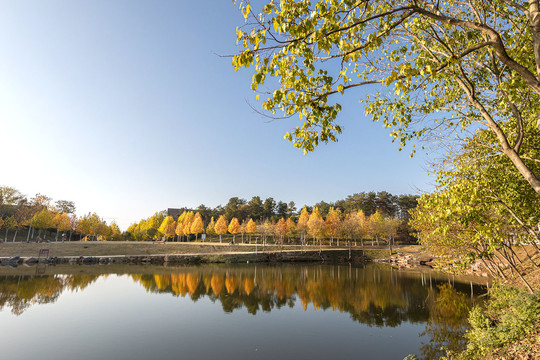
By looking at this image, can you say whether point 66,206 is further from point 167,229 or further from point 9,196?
point 167,229

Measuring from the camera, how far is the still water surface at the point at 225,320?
1210 centimetres

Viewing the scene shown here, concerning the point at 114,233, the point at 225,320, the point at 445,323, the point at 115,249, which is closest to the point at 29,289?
the point at 225,320

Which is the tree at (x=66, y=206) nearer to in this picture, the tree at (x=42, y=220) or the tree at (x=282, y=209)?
the tree at (x=42, y=220)

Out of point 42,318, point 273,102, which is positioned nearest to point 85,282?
point 42,318

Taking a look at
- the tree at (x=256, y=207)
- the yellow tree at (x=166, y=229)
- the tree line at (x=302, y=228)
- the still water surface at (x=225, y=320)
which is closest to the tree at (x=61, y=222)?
the tree line at (x=302, y=228)

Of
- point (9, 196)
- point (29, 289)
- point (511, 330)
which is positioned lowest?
point (29, 289)

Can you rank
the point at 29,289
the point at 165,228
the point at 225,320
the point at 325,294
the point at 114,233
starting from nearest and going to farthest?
the point at 225,320 → the point at 29,289 → the point at 325,294 → the point at 165,228 → the point at 114,233

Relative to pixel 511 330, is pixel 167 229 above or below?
above

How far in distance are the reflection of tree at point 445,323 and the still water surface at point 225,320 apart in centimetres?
5

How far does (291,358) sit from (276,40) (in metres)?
12.2

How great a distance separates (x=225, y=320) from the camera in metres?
16.4

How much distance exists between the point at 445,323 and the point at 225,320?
13264 millimetres

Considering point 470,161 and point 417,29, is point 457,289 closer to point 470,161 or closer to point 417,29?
point 470,161

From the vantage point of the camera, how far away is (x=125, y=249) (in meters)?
57.8
